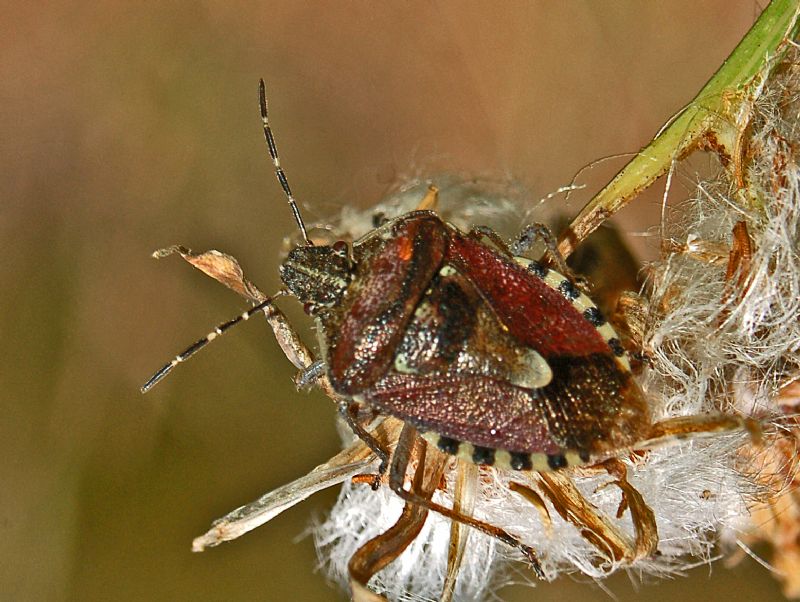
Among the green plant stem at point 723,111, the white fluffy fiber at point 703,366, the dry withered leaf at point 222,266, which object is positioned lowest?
the white fluffy fiber at point 703,366

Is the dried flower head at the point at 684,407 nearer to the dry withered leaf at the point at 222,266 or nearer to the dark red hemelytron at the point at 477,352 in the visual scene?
the dry withered leaf at the point at 222,266

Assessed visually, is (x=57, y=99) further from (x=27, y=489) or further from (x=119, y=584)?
(x=119, y=584)

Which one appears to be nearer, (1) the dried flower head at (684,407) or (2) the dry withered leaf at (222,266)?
(1) the dried flower head at (684,407)

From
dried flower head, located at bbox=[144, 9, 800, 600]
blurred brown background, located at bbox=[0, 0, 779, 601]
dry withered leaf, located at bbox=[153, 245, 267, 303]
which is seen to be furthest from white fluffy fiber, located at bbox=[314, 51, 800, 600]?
blurred brown background, located at bbox=[0, 0, 779, 601]

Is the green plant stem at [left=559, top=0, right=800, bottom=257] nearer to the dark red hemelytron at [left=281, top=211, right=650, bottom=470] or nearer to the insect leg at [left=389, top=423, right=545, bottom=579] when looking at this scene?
the dark red hemelytron at [left=281, top=211, right=650, bottom=470]

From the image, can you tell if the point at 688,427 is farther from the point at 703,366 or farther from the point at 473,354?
the point at 473,354

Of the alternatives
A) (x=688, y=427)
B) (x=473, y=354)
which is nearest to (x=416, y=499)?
(x=473, y=354)

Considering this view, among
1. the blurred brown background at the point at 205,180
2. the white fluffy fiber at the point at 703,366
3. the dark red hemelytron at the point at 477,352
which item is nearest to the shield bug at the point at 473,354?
the dark red hemelytron at the point at 477,352

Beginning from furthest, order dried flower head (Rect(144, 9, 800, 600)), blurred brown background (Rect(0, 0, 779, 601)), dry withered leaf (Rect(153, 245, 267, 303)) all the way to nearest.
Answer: blurred brown background (Rect(0, 0, 779, 601)), dry withered leaf (Rect(153, 245, 267, 303)), dried flower head (Rect(144, 9, 800, 600))
